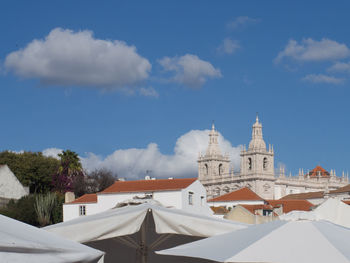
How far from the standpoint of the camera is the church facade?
133000 mm

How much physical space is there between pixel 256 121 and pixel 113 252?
132997 millimetres

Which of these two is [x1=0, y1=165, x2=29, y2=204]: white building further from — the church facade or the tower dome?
the tower dome

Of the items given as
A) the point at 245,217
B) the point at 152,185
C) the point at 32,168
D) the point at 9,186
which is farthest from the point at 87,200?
the point at 32,168

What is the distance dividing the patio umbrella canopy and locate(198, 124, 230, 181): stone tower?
133850 millimetres

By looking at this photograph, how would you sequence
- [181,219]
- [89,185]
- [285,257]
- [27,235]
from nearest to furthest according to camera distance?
[27,235], [285,257], [181,219], [89,185]

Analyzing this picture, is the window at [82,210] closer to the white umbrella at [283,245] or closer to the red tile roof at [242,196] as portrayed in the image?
the red tile roof at [242,196]

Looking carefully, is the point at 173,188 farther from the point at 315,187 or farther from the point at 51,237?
the point at 315,187

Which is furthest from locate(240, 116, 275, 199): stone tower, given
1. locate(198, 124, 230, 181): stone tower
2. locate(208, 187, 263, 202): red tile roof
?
locate(208, 187, 263, 202): red tile roof

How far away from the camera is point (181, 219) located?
998 cm

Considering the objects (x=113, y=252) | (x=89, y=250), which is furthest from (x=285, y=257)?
(x=113, y=252)

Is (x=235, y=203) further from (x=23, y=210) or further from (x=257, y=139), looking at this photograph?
(x=257, y=139)

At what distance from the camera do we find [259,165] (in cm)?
13500

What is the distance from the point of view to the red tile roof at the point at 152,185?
185ft

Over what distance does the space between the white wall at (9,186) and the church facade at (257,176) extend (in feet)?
250
